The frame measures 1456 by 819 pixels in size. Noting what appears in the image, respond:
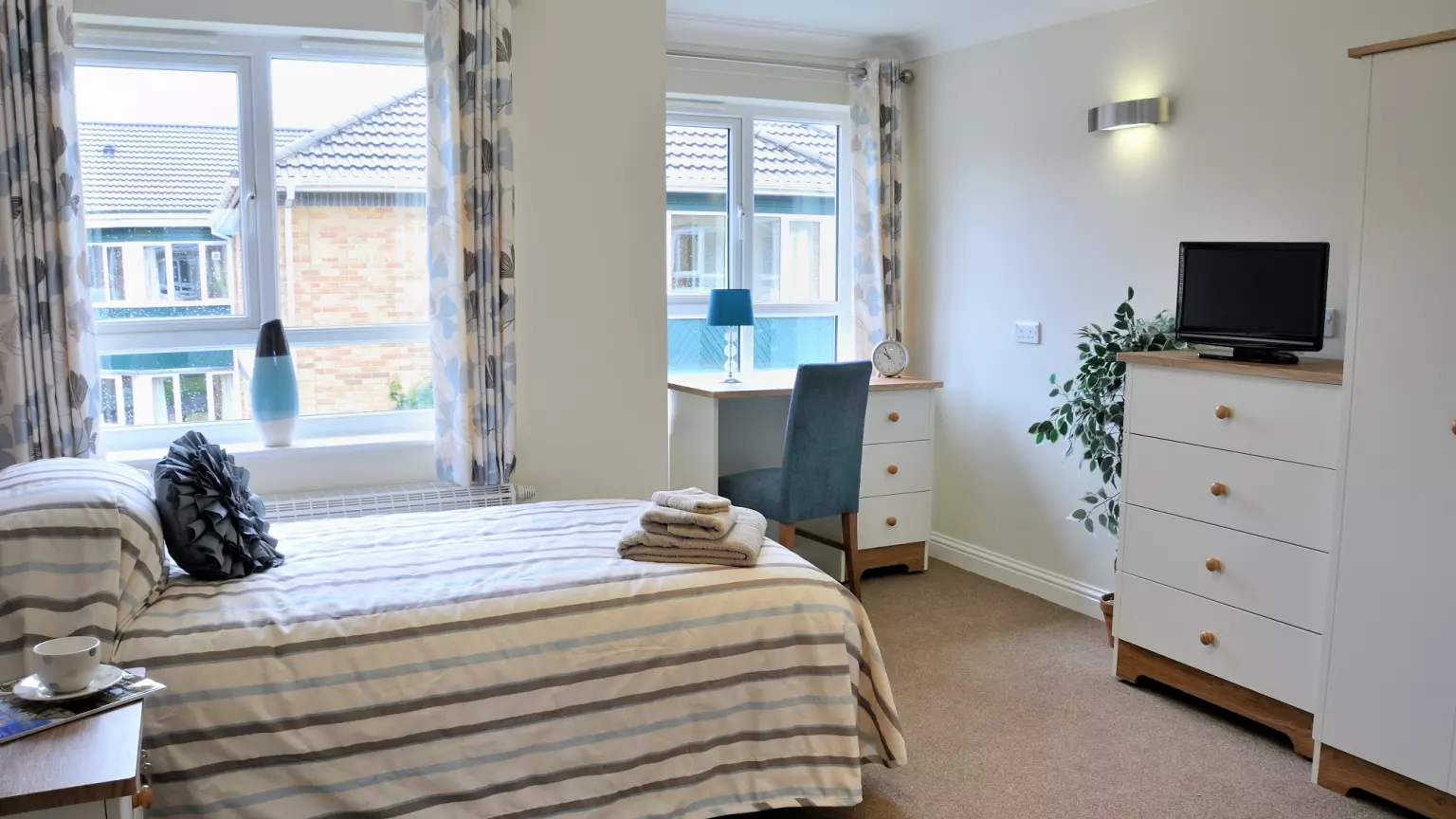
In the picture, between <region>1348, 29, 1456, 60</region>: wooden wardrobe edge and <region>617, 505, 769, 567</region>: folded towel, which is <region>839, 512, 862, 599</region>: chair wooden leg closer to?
<region>617, 505, 769, 567</region>: folded towel

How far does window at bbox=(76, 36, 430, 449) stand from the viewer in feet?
10.8

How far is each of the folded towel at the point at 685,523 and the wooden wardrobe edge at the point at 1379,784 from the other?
1.72m

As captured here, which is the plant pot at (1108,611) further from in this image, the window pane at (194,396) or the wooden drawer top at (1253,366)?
the window pane at (194,396)

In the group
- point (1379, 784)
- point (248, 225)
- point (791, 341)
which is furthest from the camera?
point (791, 341)

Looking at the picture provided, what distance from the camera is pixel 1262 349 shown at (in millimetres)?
3047

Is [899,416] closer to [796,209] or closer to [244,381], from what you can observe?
[796,209]

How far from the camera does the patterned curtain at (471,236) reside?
11.0ft

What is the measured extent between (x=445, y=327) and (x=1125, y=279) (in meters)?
2.53

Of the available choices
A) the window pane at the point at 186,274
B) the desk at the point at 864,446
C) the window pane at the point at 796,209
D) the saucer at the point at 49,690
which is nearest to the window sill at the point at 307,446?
the window pane at the point at 186,274

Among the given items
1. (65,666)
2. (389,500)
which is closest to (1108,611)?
(389,500)

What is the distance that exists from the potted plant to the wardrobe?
2.84ft

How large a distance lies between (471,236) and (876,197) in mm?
2113

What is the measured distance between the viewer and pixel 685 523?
255 centimetres

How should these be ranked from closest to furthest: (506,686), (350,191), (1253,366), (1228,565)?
(506,686), (1253,366), (1228,565), (350,191)
